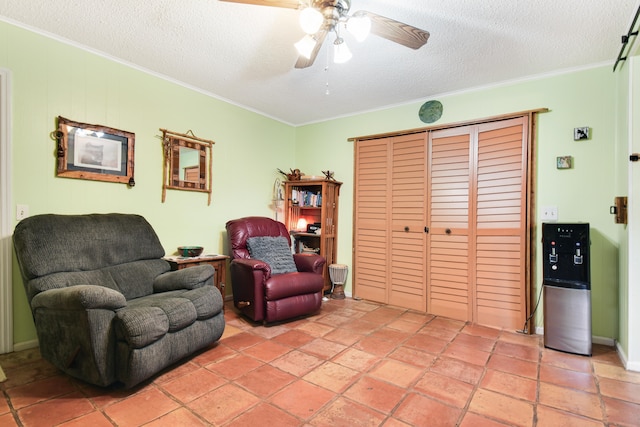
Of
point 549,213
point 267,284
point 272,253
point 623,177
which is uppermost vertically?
point 623,177

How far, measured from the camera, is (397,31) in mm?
1823

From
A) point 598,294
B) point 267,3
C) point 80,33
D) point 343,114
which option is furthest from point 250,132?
point 598,294

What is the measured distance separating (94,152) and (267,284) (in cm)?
189

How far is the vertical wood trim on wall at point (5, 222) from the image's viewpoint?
2240mm

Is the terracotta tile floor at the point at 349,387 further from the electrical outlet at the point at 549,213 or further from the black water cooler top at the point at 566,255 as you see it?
the electrical outlet at the point at 549,213

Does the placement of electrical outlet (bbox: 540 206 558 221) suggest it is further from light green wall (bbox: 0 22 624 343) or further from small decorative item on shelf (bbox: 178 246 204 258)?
small decorative item on shelf (bbox: 178 246 204 258)

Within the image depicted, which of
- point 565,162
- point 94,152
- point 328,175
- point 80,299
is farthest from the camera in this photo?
point 328,175

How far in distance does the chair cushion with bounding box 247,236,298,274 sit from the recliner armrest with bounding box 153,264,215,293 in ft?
2.45

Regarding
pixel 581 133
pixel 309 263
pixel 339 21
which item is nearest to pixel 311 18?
pixel 339 21

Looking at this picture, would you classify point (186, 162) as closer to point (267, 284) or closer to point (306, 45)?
point (267, 284)

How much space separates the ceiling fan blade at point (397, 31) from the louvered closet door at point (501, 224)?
5.46 ft

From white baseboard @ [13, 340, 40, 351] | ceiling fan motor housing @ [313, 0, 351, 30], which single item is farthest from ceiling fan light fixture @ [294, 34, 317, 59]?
white baseboard @ [13, 340, 40, 351]

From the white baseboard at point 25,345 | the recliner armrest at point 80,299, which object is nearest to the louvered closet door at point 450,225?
the recliner armrest at point 80,299

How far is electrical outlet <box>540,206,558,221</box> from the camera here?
283cm
